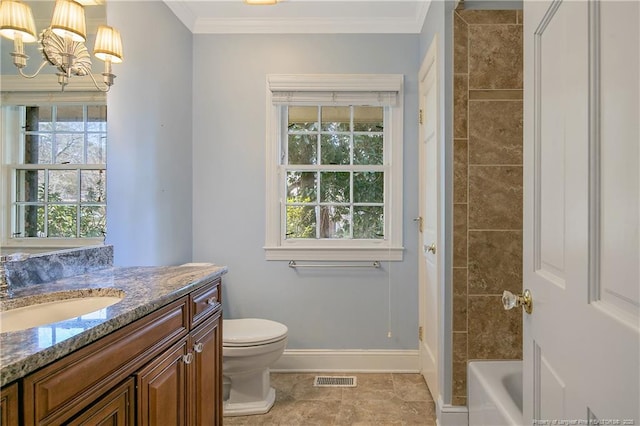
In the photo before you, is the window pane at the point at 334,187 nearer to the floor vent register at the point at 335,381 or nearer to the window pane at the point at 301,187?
the window pane at the point at 301,187

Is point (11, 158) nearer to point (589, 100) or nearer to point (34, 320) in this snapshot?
point (34, 320)

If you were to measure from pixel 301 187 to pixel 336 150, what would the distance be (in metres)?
0.38

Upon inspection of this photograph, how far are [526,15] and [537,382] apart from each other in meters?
1.00

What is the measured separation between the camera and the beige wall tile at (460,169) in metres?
1.83

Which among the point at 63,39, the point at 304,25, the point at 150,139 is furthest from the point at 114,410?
the point at 304,25

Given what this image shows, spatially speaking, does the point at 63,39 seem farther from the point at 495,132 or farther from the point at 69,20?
the point at 495,132

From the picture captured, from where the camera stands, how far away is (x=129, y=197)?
1.86 m

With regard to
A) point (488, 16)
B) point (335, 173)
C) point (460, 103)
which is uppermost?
point (488, 16)

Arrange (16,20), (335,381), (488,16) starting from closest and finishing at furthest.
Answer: (16,20) → (488,16) → (335,381)

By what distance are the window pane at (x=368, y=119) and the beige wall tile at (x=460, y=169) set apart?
88 centimetres

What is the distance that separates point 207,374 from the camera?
1472mm

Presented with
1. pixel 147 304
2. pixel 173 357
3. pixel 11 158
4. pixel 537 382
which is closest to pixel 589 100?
pixel 537 382

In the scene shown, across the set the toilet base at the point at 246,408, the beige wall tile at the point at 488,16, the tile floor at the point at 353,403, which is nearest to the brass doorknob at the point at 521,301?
the tile floor at the point at 353,403

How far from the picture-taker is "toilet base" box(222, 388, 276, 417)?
2.03 meters
